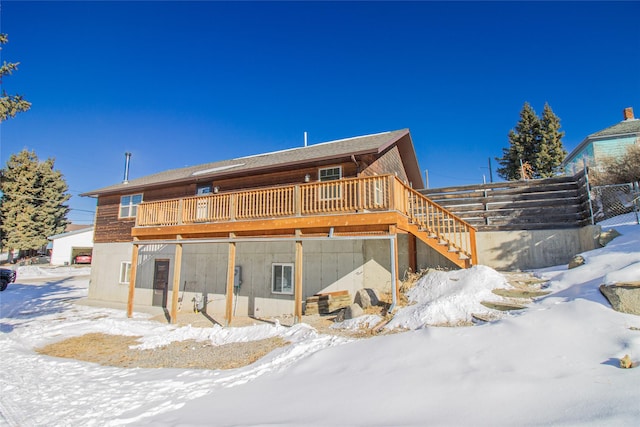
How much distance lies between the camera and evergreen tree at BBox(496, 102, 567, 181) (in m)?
25.0

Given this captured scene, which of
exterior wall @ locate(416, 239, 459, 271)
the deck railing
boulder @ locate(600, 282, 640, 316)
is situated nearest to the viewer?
boulder @ locate(600, 282, 640, 316)

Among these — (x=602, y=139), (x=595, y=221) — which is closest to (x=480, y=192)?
(x=595, y=221)

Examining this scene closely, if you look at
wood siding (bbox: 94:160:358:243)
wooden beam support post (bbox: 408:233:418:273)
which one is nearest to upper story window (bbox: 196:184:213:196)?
wood siding (bbox: 94:160:358:243)

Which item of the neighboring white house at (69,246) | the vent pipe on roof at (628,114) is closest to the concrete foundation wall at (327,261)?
the vent pipe on roof at (628,114)

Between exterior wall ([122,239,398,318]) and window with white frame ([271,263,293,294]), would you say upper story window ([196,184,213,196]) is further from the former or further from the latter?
window with white frame ([271,263,293,294])

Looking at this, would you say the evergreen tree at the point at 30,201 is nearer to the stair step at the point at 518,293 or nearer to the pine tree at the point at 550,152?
the stair step at the point at 518,293

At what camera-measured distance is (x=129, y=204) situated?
17672 mm

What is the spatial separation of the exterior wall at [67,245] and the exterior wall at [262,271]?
28.3 m

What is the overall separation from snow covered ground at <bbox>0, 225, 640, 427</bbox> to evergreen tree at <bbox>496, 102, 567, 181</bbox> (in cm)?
1956

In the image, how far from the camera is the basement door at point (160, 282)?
1524 cm

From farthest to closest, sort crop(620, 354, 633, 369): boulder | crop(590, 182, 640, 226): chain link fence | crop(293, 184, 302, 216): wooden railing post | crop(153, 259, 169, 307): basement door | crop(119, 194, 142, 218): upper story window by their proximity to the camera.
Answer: crop(119, 194, 142, 218): upper story window, crop(153, 259, 169, 307): basement door, crop(293, 184, 302, 216): wooden railing post, crop(590, 182, 640, 226): chain link fence, crop(620, 354, 633, 369): boulder

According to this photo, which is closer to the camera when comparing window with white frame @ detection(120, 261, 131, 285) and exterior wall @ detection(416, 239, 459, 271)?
exterior wall @ detection(416, 239, 459, 271)

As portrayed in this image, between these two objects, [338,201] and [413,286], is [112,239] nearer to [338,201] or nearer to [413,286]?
[338,201]

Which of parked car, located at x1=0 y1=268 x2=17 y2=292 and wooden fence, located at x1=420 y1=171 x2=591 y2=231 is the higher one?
wooden fence, located at x1=420 y1=171 x2=591 y2=231
